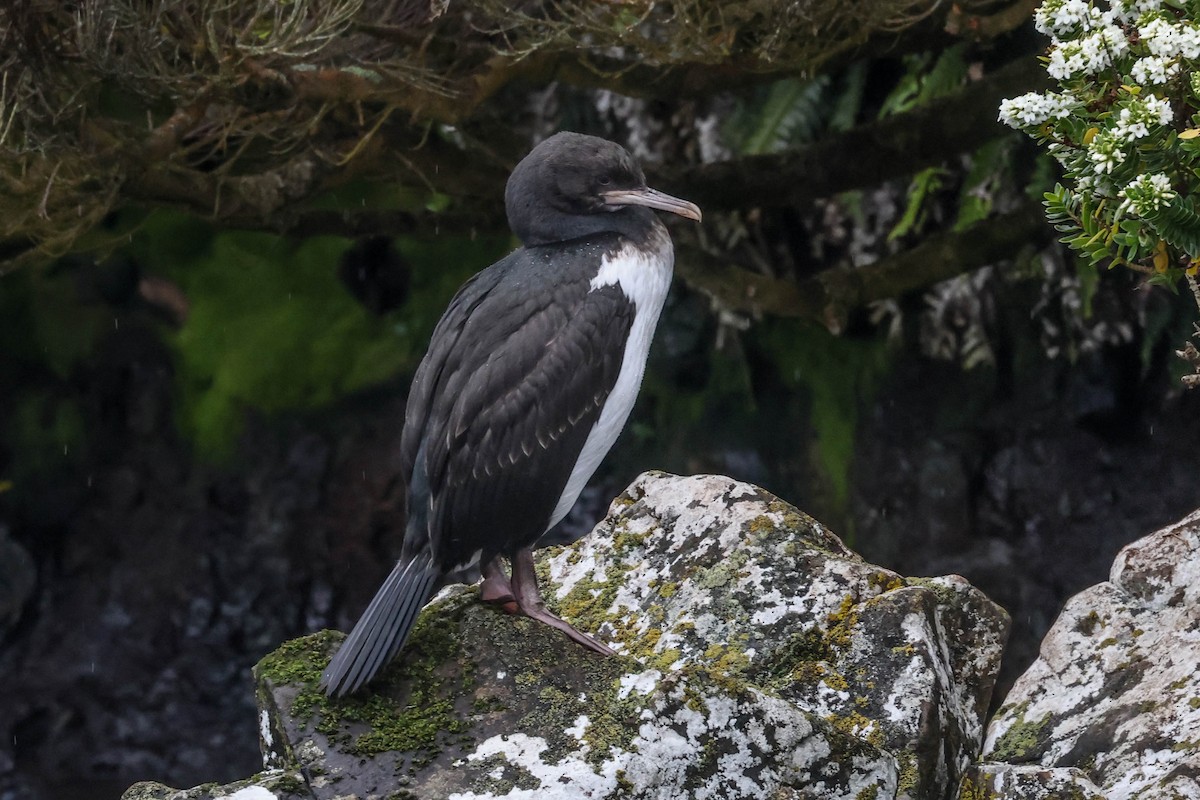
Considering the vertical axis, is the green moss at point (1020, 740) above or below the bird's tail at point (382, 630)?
above

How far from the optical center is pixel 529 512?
13.7ft

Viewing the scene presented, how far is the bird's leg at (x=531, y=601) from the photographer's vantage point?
12.7 feet

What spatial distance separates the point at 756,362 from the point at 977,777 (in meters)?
5.09

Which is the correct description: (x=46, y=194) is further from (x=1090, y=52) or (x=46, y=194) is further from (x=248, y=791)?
(x=1090, y=52)

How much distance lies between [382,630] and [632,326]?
1179 mm

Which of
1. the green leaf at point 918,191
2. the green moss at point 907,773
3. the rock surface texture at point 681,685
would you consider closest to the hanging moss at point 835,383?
the green leaf at point 918,191

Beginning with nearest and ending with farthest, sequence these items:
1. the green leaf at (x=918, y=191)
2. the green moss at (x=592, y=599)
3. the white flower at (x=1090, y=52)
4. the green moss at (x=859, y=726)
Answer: the white flower at (x=1090, y=52) < the green moss at (x=859, y=726) < the green moss at (x=592, y=599) < the green leaf at (x=918, y=191)

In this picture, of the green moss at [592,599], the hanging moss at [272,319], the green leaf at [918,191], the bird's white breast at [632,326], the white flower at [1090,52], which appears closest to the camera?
the white flower at [1090,52]

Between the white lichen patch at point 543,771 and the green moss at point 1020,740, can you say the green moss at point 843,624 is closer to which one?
the green moss at point 1020,740

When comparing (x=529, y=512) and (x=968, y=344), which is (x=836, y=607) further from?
(x=968, y=344)

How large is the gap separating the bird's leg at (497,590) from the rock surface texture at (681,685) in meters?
0.07

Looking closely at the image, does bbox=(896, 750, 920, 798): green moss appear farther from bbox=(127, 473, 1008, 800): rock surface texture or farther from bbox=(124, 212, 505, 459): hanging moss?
bbox=(124, 212, 505, 459): hanging moss

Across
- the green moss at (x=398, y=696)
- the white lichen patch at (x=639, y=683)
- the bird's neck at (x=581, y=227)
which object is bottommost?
the green moss at (x=398, y=696)

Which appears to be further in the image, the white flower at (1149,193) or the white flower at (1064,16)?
the white flower at (1064,16)
